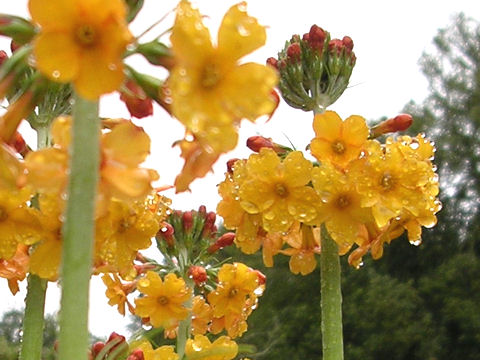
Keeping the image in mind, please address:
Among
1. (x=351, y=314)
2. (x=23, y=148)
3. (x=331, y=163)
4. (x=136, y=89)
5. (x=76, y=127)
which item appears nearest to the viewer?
(x=76, y=127)

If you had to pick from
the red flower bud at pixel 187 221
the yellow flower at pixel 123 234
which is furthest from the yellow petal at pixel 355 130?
the red flower bud at pixel 187 221

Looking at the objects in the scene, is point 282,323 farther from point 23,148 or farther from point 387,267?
point 23,148

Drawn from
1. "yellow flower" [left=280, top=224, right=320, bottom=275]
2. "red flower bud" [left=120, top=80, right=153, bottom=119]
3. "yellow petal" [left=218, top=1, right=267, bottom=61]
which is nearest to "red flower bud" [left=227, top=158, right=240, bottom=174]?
"yellow flower" [left=280, top=224, right=320, bottom=275]

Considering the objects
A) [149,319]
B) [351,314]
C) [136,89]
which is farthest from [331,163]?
[351,314]

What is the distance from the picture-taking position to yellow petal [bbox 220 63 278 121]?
0.79 metres

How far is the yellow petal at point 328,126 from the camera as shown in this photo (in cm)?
214

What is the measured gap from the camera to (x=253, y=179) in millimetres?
2146

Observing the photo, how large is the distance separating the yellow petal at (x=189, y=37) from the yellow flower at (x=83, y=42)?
0.18ft

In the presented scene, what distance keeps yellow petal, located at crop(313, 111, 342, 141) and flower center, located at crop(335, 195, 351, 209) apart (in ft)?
0.53

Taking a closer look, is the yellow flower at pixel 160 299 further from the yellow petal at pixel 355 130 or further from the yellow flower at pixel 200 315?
the yellow petal at pixel 355 130

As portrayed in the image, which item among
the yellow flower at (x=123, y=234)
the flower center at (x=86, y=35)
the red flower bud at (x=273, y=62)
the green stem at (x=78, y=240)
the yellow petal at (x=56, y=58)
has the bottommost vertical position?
the green stem at (x=78, y=240)

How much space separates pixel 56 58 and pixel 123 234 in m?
0.78

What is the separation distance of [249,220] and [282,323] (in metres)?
19.5

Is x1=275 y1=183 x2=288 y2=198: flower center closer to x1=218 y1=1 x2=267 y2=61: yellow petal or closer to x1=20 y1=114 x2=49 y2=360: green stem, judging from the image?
x1=20 y1=114 x2=49 y2=360: green stem
